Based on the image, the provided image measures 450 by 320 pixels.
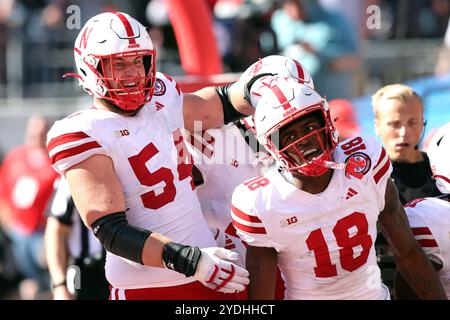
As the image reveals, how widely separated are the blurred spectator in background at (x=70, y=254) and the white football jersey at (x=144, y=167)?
3.94 ft

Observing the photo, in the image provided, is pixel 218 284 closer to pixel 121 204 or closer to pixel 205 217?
pixel 121 204

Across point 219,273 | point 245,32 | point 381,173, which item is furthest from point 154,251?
point 245,32

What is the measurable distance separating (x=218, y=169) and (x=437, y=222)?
38.0 inches

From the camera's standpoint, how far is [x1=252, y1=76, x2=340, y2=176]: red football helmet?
3352 millimetres

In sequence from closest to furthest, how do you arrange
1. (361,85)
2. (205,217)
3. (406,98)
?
1. (205,217)
2. (406,98)
3. (361,85)

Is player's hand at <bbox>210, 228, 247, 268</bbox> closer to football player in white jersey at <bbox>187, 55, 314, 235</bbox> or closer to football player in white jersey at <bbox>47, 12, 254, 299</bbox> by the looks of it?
football player in white jersey at <bbox>187, 55, 314, 235</bbox>

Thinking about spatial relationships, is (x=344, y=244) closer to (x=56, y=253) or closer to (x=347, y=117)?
(x=56, y=253)

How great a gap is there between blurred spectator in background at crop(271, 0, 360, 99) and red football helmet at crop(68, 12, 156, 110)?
372 cm

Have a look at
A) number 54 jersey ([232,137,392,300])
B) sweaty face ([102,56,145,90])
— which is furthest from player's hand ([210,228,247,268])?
sweaty face ([102,56,145,90])

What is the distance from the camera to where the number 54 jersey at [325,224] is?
336cm

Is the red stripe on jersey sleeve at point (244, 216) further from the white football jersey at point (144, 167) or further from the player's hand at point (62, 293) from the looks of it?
the player's hand at point (62, 293)
